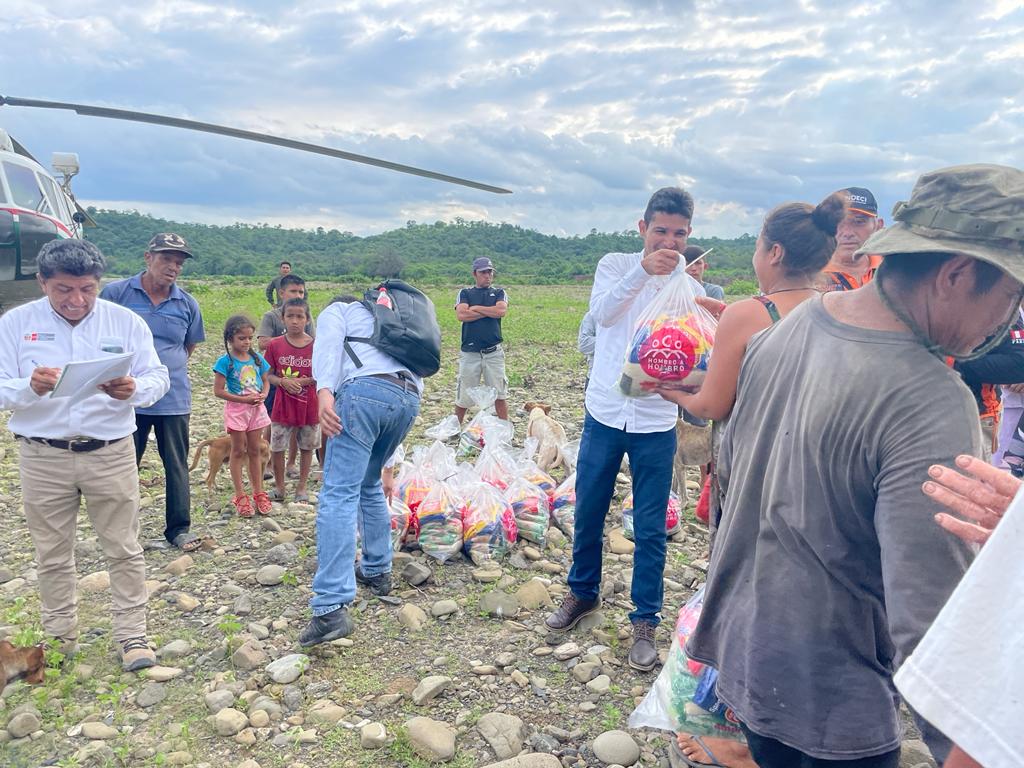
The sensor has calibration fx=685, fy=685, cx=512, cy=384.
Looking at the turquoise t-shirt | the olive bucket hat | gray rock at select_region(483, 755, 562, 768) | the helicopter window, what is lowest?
gray rock at select_region(483, 755, 562, 768)

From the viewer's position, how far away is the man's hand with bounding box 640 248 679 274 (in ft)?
9.84

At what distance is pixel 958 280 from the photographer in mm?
1272

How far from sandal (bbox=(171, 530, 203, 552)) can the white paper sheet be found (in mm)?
1884

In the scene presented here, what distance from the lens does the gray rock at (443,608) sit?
156 inches

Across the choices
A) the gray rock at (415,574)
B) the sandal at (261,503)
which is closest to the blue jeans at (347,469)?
the gray rock at (415,574)

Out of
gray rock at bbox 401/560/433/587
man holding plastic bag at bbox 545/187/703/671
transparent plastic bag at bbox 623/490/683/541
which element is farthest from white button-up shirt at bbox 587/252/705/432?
transparent plastic bag at bbox 623/490/683/541

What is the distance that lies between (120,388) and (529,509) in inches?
108

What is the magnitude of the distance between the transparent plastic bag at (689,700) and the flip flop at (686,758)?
40 mm

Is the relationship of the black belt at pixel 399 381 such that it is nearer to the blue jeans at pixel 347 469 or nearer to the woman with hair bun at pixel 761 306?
the blue jeans at pixel 347 469

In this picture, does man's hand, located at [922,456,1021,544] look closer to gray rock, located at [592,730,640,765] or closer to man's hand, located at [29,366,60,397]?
gray rock, located at [592,730,640,765]

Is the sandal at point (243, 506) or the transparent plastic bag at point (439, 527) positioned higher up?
the transparent plastic bag at point (439, 527)

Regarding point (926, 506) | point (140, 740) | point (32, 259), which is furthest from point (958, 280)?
point (32, 259)

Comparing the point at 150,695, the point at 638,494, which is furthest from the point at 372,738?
the point at 638,494

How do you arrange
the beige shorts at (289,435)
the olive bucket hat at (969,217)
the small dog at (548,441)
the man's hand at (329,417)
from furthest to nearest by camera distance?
the small dog at (548,441) → the beige shorts at (289,435) → the man's hand at (329,417) → the olive bucket hat at (969,217)
